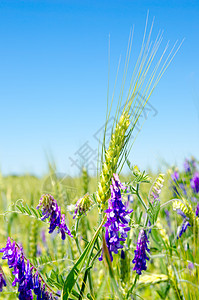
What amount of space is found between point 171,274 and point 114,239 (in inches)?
17.5

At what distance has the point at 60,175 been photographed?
1328 mm

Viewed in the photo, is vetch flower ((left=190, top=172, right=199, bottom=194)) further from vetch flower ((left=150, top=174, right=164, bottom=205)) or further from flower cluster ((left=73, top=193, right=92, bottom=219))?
flower cluster ((left=73, top=193, right=92, bottom=219))

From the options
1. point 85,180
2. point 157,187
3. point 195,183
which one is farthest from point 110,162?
point 195,183

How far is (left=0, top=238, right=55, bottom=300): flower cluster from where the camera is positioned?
2.18 ft

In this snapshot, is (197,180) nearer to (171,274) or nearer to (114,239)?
(171,274)

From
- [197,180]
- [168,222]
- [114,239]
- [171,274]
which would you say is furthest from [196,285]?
[168,222]

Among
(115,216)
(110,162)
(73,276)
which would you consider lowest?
(73,276)

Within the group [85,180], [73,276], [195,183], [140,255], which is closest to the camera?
[73,276]

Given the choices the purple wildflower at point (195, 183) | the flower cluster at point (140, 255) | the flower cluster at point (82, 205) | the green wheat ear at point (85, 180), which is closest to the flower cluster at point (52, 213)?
the flower cluster at point (82, 205)

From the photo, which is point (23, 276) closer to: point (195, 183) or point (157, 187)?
point (157, 187)

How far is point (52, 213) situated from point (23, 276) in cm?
14

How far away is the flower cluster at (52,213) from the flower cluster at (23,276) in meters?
0.08

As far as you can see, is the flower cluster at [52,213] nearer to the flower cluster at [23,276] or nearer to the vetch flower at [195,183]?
the flower cluster at [23,276]

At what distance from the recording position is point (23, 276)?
67 cm
